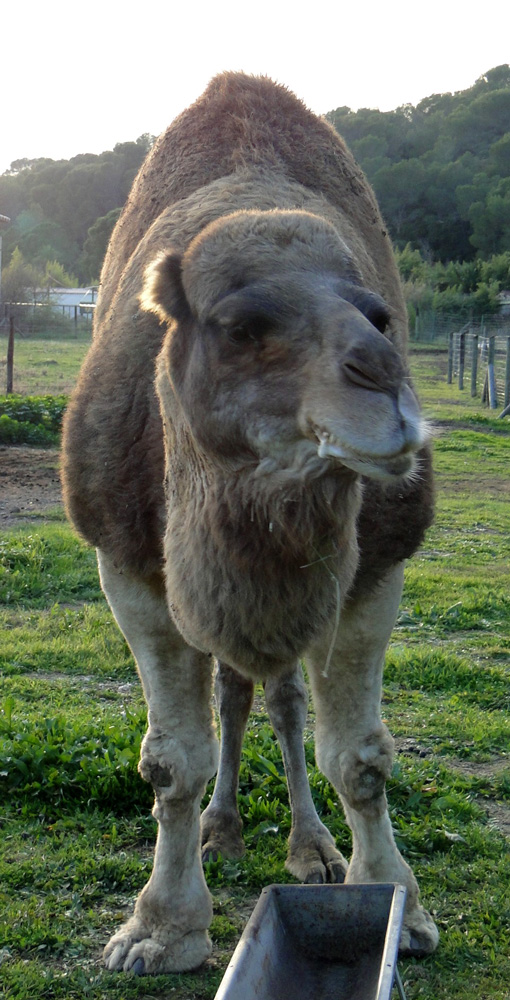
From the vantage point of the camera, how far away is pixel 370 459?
2.03m

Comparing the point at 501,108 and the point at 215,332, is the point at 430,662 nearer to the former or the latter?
the point at 215,332

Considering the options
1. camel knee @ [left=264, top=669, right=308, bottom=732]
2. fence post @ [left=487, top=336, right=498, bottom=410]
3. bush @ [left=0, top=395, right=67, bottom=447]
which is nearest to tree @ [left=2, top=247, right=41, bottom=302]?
fence post @ [left=487, top=336, right=498, bottom=410]

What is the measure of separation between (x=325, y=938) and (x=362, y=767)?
2.03 feet

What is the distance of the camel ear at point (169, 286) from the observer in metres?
2.63

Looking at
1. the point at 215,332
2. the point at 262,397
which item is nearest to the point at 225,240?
the point at 215,332

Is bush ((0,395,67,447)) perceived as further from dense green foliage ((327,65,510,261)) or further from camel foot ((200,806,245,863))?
dense green foliage ((327,65,510,261))

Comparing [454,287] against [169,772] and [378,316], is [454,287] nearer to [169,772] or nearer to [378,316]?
[169,772]

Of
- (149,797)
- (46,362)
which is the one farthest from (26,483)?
(46,362)

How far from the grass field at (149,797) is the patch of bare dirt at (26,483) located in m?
2.22

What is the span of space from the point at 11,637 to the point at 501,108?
213 feet

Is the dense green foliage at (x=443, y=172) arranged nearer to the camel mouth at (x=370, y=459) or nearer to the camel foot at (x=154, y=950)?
the camel foot at (x=154, y=950)

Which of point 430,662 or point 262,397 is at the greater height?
point 262,397

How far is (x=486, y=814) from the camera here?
13.7 ft

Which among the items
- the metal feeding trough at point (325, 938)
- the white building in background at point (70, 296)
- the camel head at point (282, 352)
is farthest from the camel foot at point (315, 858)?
the white building in background at point (70, 296)
